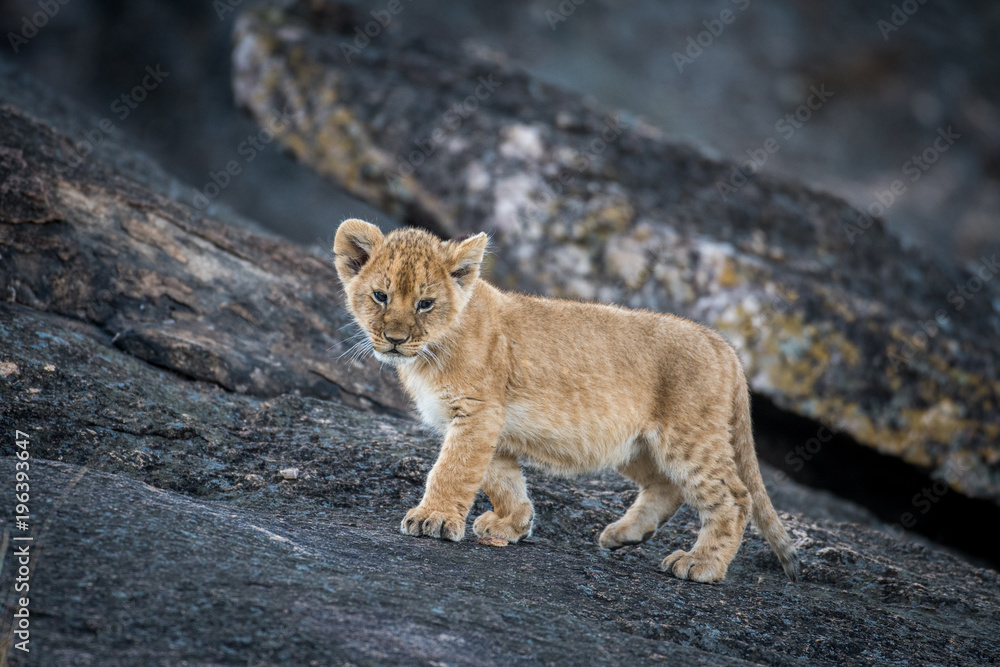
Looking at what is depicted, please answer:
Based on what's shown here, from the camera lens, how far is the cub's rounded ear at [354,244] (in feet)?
19.6

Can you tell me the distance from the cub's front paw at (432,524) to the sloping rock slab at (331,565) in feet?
0.34

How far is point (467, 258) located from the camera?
237 inches

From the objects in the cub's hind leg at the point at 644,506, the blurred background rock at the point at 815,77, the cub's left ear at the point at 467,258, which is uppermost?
the blurred background rock at the point at 815,77

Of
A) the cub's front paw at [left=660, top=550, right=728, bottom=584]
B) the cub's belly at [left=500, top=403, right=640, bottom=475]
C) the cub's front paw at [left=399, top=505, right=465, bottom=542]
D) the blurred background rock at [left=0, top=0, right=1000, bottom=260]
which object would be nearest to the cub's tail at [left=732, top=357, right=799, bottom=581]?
the cub's front paw at [left=660, top=550, right=728, bottom=584]

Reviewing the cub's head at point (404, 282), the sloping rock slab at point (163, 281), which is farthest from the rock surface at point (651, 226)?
the cub's head at point (404, 282)

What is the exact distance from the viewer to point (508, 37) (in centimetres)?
1811

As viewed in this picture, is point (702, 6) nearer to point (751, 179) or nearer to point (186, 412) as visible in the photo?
point (751, 179)

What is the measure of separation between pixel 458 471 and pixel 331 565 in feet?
4.78

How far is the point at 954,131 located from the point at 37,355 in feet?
63.4

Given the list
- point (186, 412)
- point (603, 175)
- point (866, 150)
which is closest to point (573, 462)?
point (186, 412)

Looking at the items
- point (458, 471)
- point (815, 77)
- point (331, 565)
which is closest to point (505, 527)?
point (458, 471)

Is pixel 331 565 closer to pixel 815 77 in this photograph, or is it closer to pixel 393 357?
pixel 393 357

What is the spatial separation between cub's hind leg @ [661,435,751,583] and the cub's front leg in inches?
57.4

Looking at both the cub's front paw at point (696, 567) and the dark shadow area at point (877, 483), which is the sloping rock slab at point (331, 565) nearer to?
the cub's front paw at point (696, 567)
